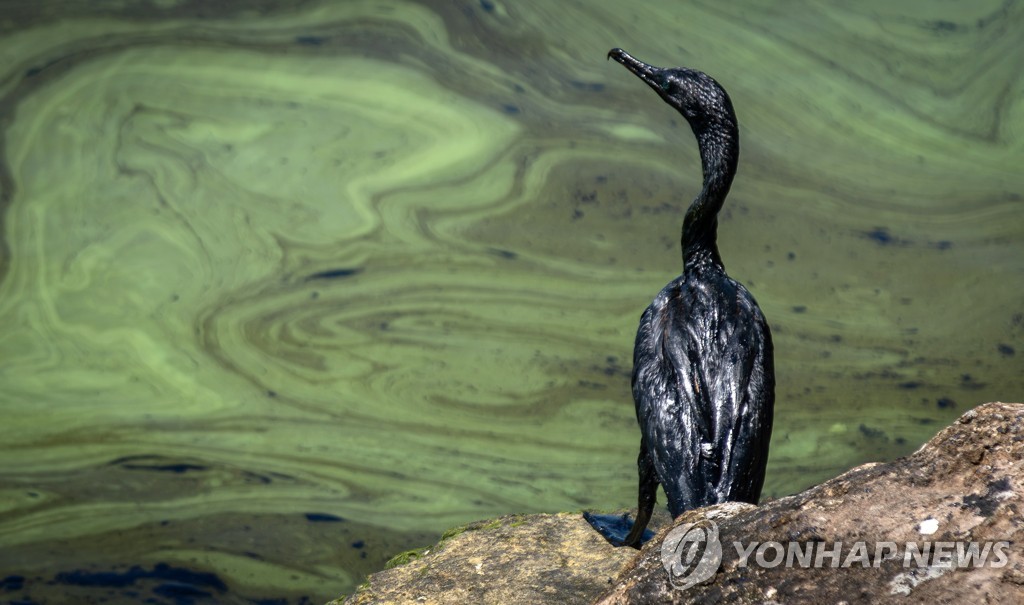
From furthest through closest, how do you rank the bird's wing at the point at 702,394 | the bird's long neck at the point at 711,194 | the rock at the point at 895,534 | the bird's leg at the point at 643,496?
1. the bird's long neck at the point at 711,194
2. the bird's leg at the point at 643,496
3. the bird's wing at the point at 702,394
4. the rock at the point at 895,534

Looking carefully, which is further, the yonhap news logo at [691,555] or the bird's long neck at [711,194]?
the bird's long neck at [711,194]

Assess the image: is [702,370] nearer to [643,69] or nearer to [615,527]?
[615,527]

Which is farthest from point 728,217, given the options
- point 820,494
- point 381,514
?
point 820,494

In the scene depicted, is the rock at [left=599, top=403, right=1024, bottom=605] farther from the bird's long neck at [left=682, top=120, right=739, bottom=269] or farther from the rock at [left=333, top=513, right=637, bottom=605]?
the bird's long neck at [left=682, top=120, right=739, bottom=269]

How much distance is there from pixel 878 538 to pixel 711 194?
3.08 feet

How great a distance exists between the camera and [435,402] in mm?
2559

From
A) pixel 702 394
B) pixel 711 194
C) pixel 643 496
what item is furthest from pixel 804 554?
pixel 711 194

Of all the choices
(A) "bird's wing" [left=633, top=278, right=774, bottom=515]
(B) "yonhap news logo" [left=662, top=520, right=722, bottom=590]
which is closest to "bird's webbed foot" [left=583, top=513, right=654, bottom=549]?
(A) "bird's wing" [left=633, top=278, right=774, bottom=515]

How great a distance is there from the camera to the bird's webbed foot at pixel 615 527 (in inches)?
64.4

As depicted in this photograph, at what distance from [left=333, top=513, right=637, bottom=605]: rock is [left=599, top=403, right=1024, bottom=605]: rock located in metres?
0.55

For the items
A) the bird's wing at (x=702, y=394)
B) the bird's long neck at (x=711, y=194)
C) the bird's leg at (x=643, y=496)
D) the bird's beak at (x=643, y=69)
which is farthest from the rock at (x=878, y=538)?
the bird's beak at (x=643, y=69)

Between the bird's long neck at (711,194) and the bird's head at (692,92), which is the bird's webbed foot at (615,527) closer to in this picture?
the bird's long neck at (711,194)

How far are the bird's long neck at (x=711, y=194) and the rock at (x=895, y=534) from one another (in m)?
0.85

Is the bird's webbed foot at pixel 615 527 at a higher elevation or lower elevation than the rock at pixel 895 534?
lower
